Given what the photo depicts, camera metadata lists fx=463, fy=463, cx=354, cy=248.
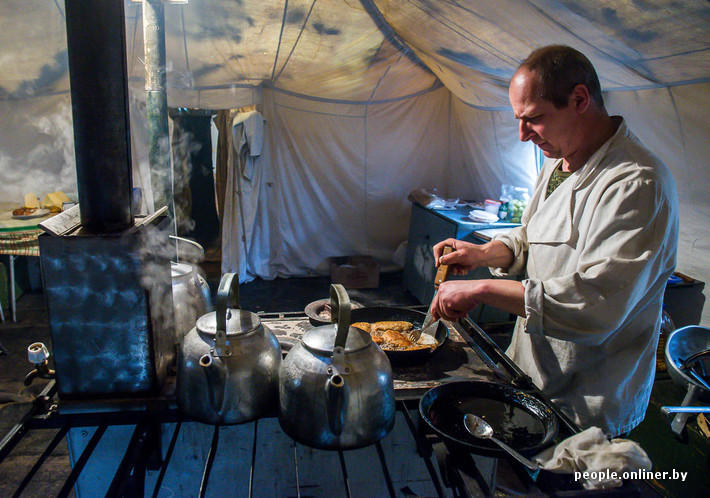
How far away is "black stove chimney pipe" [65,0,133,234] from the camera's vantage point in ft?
4.95

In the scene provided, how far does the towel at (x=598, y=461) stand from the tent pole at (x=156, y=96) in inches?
105

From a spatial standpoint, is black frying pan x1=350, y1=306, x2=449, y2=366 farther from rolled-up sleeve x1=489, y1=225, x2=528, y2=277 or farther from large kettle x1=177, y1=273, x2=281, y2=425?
large kettle x1=177, y1=273, x2=281, y2=425

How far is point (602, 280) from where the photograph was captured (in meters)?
1.57

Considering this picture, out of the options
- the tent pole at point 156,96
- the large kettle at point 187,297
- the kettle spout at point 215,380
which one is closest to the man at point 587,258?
the kettle spout at point 215,380

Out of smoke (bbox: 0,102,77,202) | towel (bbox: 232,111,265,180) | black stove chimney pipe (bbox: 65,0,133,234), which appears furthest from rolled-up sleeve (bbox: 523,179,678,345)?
smoke (bbox: 0,102,77,202)

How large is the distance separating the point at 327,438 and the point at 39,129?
6.08 meters

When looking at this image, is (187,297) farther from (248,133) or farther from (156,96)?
(248,133)

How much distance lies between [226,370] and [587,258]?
1.31 meters

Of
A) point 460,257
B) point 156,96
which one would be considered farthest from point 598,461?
point 156,96

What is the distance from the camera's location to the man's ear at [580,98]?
173cm

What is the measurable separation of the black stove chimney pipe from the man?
127cm

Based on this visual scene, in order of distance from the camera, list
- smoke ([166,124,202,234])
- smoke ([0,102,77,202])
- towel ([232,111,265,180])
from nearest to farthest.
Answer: smoke ([0,102,77,202]) < towel ([232,111,265,180]) < smoke ([166,124,202,234])

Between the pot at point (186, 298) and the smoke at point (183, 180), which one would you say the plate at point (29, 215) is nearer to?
the smoke at point (183, 180)

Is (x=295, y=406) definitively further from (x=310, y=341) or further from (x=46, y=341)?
(x=46, y=341)
